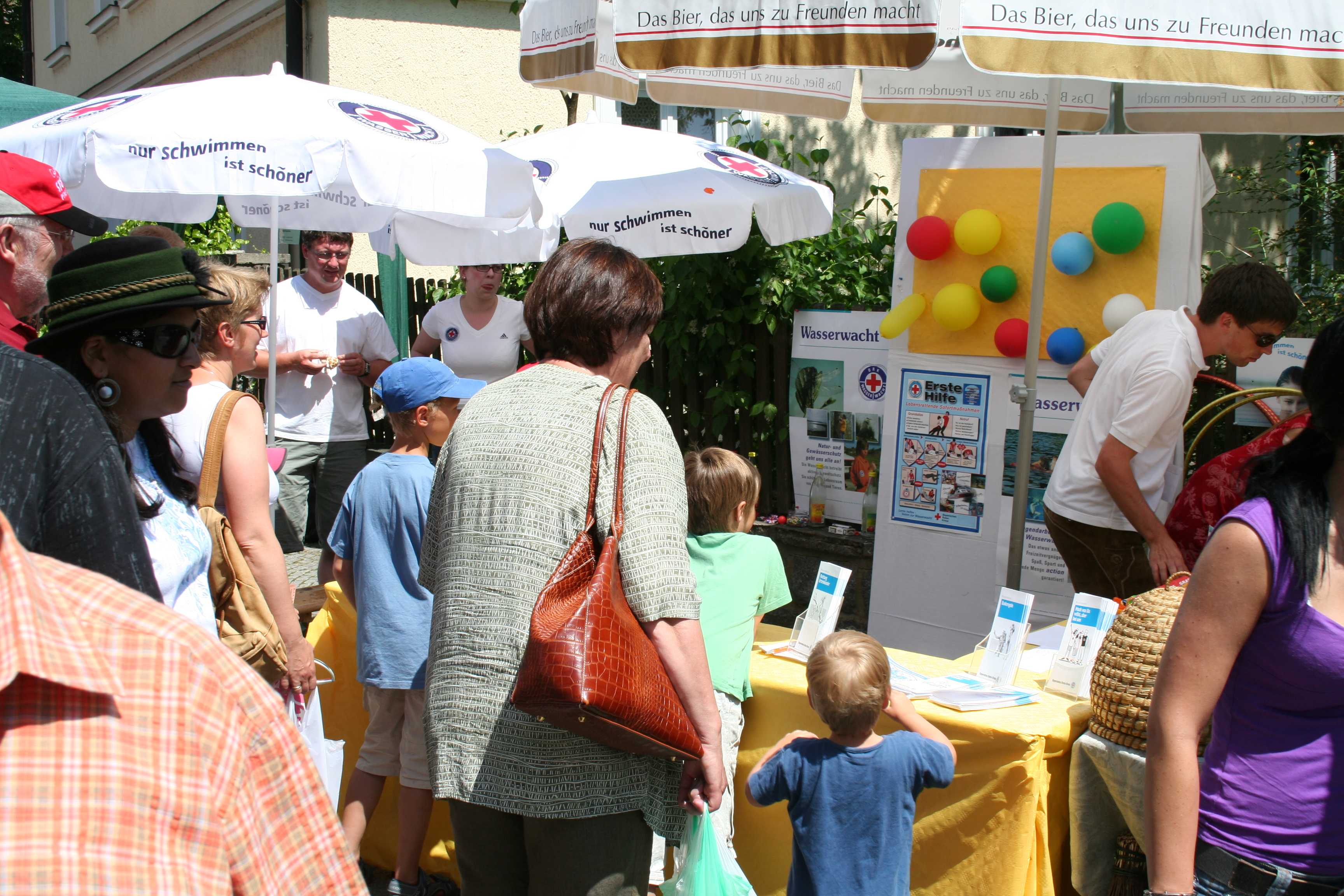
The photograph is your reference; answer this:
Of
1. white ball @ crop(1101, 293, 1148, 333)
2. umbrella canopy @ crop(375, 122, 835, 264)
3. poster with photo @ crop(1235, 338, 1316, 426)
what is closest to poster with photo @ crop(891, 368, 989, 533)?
white ball @ crop(1101, 293, 1148, 333)

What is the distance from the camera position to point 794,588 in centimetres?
606

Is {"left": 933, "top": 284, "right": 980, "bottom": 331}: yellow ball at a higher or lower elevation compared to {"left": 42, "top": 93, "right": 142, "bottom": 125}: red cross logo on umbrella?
lower

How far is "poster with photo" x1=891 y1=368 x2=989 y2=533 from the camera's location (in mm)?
4980

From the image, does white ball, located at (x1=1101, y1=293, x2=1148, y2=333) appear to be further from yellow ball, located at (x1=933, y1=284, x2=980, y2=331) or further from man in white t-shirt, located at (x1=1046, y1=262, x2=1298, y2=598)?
yellow ball, located at (x1=933, y1=284, x2=980, y2=331)

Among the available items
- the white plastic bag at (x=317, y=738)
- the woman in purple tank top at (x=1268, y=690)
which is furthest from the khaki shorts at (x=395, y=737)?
the woman in purple tank top at (x=1268, y=690)

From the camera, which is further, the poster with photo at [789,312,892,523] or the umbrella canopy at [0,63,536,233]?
the poster with photo at [789,312,892,523]

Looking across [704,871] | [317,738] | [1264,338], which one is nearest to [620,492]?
[704,871]

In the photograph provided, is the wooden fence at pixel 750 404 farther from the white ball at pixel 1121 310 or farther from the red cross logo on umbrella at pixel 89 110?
the red cross logo on umbrella at pixel 89 110

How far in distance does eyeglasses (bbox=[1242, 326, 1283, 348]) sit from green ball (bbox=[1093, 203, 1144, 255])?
981 mm

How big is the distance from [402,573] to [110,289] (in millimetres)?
1676

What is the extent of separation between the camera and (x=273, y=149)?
414 cm

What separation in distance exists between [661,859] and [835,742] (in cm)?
84

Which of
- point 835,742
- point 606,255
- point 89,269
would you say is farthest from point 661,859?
point 89,269

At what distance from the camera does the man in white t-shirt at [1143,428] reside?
11.6 ft
